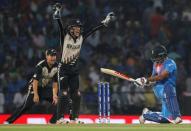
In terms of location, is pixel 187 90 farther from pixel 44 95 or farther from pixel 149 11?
pixel 44 95

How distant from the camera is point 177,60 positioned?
20.2 meters

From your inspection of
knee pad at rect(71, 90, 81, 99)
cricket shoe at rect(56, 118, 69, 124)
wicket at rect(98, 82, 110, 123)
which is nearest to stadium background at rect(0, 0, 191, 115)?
wicket at rect(98, 82, 110, 123)

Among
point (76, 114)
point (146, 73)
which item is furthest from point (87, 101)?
point (76, 114)

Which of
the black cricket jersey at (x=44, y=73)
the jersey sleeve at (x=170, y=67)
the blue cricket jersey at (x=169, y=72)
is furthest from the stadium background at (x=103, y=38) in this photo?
the jersey sleeve at (x=170, y=67)

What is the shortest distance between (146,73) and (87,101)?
2.32m

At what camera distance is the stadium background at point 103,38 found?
63.7 ft

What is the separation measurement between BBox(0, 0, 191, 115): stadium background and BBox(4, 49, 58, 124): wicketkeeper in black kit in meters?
2.89

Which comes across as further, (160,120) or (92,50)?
(92,50)

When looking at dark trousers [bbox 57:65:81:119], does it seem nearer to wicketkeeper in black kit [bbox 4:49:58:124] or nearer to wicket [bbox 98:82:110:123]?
wicketkeeper in black kit [bbox 4:49:58:124]

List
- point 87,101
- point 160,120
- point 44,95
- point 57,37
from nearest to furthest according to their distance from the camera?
1. point 160,120
2. point 44,95
3. point 87,101
4. point 57,37

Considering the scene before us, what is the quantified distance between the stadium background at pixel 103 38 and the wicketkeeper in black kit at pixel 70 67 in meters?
3.80

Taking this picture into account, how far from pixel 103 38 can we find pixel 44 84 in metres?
6.10

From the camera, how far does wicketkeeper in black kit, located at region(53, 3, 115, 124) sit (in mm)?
14047

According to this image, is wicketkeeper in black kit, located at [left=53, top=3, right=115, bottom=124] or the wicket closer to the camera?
wicketkeeper in black kit, located at [left=53, top=3, right=115, bottom=124]
